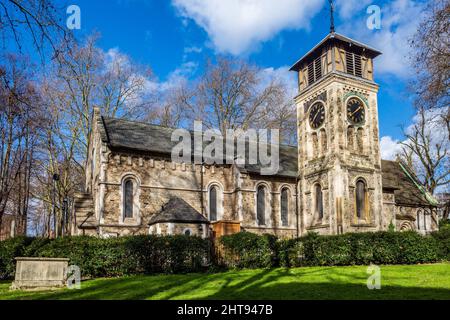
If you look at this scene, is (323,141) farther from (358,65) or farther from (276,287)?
(276,287)

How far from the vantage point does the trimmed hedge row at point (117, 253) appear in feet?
53.8

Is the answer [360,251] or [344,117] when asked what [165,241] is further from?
[344,117]

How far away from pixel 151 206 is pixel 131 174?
2.37m

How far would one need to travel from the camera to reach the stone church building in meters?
25.2

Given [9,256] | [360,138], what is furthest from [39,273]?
[360,138]

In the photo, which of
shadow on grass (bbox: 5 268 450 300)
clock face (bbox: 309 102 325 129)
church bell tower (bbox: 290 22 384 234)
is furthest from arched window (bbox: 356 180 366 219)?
shadow on grass (bbox: 5 268 450 300)

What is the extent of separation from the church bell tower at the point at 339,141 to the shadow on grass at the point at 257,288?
13415mm

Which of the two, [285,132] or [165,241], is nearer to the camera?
[165,241]

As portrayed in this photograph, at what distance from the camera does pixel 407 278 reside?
44.6 feet

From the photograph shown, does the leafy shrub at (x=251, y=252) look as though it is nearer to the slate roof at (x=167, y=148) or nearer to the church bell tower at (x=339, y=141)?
the church bell tower at (x=339, y=141)

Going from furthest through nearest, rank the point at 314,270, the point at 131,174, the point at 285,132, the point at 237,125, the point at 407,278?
the point at 285,132 → the point at 237,125 → the point at 131,174 → the point at 314,270 → the point at 407,278

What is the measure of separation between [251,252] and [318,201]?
41.7 ft
